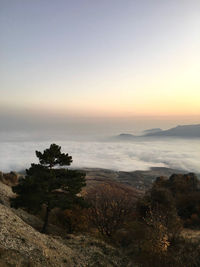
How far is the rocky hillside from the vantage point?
15.0 meters

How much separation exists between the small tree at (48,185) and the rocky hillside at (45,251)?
292cm

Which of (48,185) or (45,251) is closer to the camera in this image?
(45,251)

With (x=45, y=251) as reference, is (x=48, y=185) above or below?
above

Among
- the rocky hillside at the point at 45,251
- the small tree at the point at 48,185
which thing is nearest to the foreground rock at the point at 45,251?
the rocky hillside at the point at 45,251

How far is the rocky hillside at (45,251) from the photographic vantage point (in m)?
15.0

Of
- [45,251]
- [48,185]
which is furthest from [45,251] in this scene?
[48,185]

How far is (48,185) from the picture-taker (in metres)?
24.2

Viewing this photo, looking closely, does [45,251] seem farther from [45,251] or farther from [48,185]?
[48,185]

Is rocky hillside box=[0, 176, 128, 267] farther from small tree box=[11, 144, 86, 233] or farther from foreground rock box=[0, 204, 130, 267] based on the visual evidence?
small tree box=[11, 144, 86, 233]

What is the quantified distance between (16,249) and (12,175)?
6531 cm

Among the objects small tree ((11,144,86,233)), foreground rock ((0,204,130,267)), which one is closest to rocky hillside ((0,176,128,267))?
foreground rock ((0,204,130,267))

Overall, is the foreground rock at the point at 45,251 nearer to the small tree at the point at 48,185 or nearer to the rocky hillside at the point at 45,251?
the rocky hillside at the point at 45,251

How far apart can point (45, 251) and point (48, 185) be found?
8128 mm

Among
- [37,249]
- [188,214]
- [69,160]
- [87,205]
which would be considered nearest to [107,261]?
[87,205]
